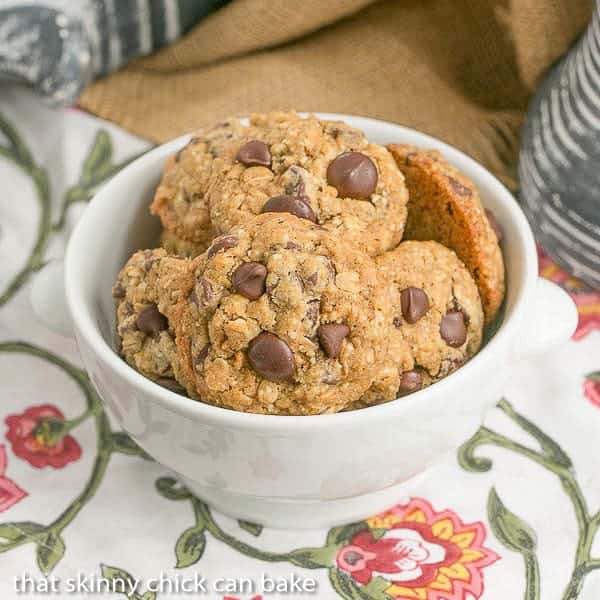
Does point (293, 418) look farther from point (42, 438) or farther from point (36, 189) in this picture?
point (36, 189)

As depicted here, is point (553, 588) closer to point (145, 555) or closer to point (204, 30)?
point (145, 555)

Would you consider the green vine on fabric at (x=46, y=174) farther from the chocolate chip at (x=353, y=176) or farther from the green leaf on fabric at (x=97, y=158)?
the chocolate chip at (x=353, y=176)

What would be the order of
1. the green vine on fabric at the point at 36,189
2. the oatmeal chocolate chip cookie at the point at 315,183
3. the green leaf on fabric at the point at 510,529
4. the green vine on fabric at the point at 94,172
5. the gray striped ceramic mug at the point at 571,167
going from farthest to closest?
1. the green vine on fabric at the point at 94,172
2. the green vine on fabric at the point at 36,189
3. the gray striped ceramic mug at the point at 571,167
4. the green leaf on fabric at the point at 510,529
5. the oatmeal chocolate chip cookie at the point at 315,183

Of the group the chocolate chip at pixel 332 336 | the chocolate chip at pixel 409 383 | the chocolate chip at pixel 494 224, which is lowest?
the chocolate chip at pixel 409 383

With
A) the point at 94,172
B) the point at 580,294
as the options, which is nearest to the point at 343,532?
the point at 580,294

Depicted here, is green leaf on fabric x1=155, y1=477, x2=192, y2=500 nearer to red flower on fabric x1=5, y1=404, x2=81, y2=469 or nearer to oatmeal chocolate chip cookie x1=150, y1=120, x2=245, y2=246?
red flower on fabric x1=5, y1=404, x2=81, y2=469

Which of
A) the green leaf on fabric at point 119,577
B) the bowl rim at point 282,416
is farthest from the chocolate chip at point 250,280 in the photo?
the green leaf on fabric at point 119,577
